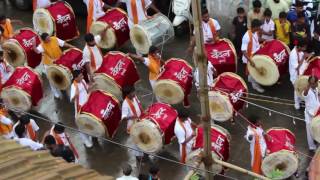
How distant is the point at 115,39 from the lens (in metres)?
12.8

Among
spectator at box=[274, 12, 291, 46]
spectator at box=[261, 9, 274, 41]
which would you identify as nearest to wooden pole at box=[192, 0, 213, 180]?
spectator at box=[261, 9, 274, 41]

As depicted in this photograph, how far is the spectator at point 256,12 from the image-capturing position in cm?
1218

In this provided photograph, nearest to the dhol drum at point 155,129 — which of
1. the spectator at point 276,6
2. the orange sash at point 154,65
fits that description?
the orange sash at point 154,65

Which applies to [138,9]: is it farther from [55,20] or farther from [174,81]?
[174,81]

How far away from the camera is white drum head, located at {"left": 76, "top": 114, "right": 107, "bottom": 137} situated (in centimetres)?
1030

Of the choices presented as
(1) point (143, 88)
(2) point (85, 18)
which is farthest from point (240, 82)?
(2) point (85, 18)

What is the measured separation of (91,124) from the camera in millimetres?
10398

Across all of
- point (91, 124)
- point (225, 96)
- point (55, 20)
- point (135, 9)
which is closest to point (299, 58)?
point (225, 96)

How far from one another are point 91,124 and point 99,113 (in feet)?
0.83

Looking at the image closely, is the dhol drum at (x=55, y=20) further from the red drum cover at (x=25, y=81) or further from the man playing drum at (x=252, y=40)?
the man playing drum at (x=252, y=40)

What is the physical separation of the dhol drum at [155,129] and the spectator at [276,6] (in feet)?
12.2

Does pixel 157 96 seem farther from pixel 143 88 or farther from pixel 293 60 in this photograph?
pixel 293 60

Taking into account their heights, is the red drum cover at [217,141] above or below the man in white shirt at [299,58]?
below

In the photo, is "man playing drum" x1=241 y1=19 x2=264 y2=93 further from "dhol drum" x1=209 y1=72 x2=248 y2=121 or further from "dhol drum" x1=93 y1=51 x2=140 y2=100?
"dhol drum" x1=93 y1=51 x2=140 y2=100
